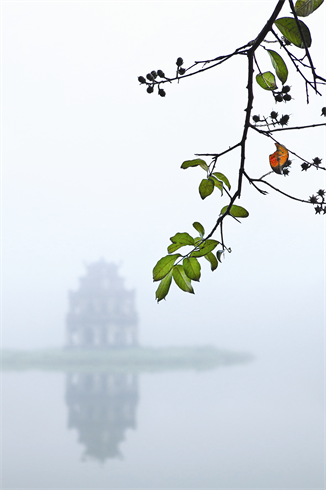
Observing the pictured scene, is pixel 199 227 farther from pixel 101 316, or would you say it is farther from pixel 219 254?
pixel 101 316

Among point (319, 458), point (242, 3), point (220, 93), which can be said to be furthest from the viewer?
point (319, 458)

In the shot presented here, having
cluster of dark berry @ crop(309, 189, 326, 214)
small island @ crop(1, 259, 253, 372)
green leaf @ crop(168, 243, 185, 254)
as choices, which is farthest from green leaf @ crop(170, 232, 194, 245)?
small island @ crop(1, 259, 253, 372)

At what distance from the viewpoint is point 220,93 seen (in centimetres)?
176

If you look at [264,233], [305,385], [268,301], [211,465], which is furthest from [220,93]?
[211,465]

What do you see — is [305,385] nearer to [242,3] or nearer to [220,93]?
[220,93]

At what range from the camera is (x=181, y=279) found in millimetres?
405

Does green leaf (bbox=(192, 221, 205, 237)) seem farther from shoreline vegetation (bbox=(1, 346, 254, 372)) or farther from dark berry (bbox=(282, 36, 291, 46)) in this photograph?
shoreline vegetation (bbox=(1, 346, 254, 372))

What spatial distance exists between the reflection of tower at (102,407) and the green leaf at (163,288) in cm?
158

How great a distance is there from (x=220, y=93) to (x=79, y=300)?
926 mm

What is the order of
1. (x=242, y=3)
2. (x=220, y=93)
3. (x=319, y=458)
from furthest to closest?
(x=319, y=458), (x=220, y=93), (x=242, y=3)

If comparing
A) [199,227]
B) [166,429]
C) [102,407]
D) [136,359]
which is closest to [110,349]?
[136,359]

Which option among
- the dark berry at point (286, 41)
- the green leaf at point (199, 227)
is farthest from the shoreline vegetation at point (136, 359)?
the dark berry at point (286, 41)

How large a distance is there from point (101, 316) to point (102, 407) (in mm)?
343

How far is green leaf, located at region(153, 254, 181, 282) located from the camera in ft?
1.30
